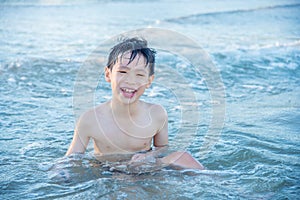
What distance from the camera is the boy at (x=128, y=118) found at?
3.55 metres

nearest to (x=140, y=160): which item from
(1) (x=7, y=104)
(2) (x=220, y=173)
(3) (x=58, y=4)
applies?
(2) (x=220, y=173)

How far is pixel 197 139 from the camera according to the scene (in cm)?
457

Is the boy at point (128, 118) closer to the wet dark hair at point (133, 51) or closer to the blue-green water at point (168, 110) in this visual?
the wet dark hair at point (133, 51)

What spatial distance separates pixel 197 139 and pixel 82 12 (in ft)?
33.1

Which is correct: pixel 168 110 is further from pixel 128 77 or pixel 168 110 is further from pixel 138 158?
pixel 128 77

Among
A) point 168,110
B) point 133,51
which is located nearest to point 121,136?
point 133,51

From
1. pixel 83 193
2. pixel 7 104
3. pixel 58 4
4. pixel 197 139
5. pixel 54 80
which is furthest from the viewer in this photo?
pixel 58 4

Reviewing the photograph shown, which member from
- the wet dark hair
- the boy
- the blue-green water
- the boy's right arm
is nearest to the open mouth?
the boy

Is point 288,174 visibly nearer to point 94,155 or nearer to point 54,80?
point 94,155

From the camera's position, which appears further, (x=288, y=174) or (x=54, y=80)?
Answer: (x=54, y=80)

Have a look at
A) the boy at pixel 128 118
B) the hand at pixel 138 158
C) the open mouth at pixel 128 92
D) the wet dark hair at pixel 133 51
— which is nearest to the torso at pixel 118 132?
the boy at pixel 128 118

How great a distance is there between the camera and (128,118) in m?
3.76

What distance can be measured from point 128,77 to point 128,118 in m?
0.39

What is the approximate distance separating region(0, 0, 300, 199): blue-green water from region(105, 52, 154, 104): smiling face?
0.60 m
